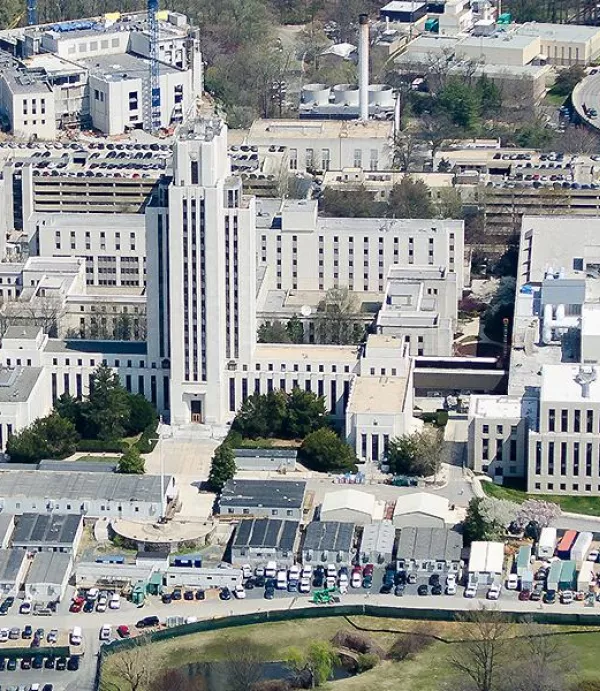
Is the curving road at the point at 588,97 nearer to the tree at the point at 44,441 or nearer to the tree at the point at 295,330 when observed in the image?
the tree at the point at 295,330

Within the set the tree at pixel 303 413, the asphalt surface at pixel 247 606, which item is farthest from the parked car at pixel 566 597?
the tree at pixel 303 413

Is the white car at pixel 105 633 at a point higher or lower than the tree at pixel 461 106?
lower

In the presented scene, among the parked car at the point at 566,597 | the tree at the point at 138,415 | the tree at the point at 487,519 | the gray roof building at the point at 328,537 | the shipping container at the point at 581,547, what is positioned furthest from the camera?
the tree at the point at 138,415

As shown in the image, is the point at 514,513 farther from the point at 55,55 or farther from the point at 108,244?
the point at 55,55

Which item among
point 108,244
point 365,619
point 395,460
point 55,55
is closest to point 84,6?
point 55,55

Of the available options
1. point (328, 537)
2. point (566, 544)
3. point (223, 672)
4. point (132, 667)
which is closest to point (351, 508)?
point (328, 537)

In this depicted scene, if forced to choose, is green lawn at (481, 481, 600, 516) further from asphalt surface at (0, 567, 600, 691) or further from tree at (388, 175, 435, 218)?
tree at (388, 175, 435, 218)

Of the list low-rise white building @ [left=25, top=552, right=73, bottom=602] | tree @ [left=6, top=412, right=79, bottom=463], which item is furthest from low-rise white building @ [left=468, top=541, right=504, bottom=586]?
tree @ [left=6, top=412, right=79, bottom=463]
